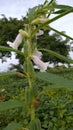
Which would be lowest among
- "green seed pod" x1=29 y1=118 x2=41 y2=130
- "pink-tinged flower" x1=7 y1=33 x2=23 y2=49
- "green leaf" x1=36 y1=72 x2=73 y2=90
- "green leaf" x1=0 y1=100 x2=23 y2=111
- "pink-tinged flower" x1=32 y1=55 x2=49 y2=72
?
"green seed pod" x1=29 y1=118 x2=41 y2=130

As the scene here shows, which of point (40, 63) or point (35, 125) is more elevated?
point (40, 63)

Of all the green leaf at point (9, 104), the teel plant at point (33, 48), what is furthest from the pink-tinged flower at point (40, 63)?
the green leaf at point (9, 104)

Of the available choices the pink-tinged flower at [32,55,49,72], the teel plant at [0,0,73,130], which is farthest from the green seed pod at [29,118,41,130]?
the pink-tinged flower at [32,55,49,72]

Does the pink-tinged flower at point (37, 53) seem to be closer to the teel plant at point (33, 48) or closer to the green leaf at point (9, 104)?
the teel plant at point (33, 48)

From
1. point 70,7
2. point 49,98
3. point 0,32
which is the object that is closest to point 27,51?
point 70,7

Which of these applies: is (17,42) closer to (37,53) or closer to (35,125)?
(37,53)

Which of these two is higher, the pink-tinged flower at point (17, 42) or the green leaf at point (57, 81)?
the pink-tinged flower at point (17, 42)

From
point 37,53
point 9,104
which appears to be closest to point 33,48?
Answer: point 37,53

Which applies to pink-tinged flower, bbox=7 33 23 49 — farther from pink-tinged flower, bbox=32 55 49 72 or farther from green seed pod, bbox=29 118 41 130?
green seed pod, bbox=29 118 41 130

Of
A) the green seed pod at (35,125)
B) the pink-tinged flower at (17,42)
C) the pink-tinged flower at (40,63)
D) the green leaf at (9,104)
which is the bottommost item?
the green seed pod at (35,125)

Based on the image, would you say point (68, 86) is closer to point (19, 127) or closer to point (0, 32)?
point (19, 127)

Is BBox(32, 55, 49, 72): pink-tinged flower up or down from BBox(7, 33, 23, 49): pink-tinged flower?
down
